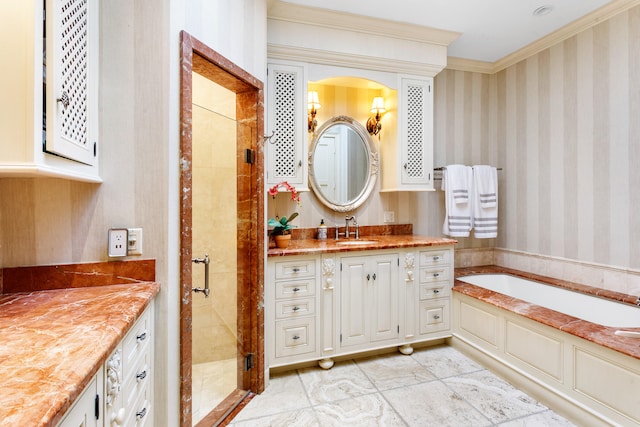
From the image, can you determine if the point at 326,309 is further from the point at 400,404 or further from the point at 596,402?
the point at 596,402

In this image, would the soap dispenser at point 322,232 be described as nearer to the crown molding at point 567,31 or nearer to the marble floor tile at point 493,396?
the marble floor tile at point 493,396

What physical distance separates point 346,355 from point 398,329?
0.49 m

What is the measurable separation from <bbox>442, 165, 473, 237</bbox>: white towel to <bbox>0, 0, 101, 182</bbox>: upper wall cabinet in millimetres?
2977

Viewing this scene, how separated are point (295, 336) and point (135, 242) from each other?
55.0 inches

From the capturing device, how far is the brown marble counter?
1726 millimetres

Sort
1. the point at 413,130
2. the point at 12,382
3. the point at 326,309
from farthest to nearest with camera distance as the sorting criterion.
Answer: the point at 413,130 < the point at 326,309 < the point at 12,382

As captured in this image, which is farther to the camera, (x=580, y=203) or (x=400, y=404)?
(x=580, y=203)

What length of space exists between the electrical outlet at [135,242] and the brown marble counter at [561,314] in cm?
240

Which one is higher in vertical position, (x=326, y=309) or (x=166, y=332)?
(x=166, y=332)

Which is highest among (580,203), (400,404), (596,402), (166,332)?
(580,203)

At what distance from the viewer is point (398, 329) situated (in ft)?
8.77

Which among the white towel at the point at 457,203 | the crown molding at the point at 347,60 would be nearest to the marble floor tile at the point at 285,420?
the white towel at the point at 457,203

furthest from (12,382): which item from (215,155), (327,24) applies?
(327,24)

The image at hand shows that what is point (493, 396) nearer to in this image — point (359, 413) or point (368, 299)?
point (359, 413)
